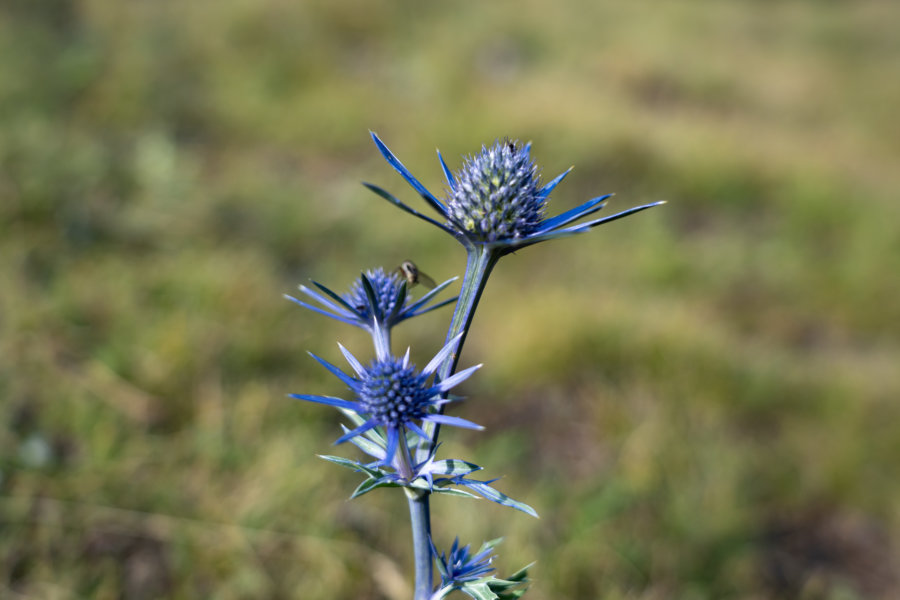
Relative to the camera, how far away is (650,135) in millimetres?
7000

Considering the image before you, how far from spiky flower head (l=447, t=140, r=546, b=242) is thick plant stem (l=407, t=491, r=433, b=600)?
326mm

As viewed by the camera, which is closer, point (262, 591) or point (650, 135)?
point (262, 591)

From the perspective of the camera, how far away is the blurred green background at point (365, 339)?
2.10 m

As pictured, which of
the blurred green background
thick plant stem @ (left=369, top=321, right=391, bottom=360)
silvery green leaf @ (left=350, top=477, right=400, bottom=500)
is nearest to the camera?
silvery green leaf @ (left=350, top=477, right=400, bottom=500)

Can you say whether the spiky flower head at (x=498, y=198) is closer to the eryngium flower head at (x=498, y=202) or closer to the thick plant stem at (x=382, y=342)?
the eryngium flower head at (x=498, y=202)

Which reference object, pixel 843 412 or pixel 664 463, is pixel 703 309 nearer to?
pixel 843 412

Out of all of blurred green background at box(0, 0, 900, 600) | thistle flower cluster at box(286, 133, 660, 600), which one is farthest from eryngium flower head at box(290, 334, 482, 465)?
blurred green background at box(0, 0, 900, 600)

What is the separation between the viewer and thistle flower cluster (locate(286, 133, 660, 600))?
0.74m

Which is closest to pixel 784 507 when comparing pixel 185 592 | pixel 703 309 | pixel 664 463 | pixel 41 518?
pixel 664 463

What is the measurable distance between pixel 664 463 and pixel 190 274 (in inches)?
93.4

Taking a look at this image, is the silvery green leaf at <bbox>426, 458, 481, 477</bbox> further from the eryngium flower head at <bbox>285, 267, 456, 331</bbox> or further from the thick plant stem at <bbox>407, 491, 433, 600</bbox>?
the eryngium flower head at <bbox>285, 267, 456, 331</bbox>

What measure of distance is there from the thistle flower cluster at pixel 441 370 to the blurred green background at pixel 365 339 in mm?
1292

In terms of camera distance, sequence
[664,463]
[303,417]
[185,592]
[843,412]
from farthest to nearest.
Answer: [843,412]
[664,463]
[303,417]
[185,592]

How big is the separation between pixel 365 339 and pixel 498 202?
2.55 meters
